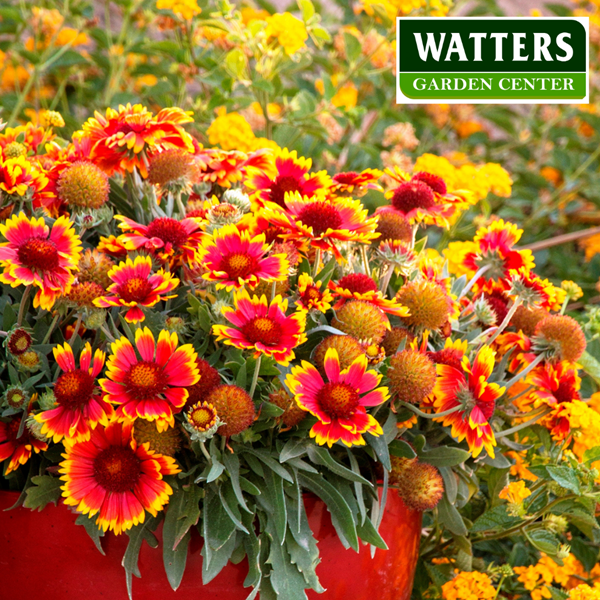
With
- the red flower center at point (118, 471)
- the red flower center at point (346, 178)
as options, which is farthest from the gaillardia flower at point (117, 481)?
the red flower center at point (346, 178)

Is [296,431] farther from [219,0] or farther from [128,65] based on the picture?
[128,65]

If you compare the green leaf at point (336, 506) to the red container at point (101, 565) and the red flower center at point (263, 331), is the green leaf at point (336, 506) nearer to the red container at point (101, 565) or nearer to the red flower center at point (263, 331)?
the red container at point (101, 565)

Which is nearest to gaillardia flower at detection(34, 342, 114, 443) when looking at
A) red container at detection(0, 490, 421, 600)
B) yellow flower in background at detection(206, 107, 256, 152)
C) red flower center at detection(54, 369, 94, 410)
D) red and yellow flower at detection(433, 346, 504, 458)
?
red flower center at detection(54, 369, 94, 410)

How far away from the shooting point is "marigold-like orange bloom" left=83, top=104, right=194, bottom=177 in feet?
2.54

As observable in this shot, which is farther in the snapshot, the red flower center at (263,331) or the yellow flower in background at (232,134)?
the yellow flower in background at (232,134)

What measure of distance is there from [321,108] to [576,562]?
944 millimetres

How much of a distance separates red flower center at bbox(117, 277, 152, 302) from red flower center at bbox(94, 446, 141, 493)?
14 centimetres

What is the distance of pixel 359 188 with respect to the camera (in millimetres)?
849

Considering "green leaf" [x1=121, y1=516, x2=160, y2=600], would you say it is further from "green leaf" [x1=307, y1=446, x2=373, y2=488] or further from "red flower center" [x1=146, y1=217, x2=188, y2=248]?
"red flower center" [x1=146, y1=217, x2=188, y2=248]

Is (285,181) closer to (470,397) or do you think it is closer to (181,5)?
(470,397)

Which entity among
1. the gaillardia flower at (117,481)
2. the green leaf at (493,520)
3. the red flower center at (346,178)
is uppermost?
the red flower center at (346,178)

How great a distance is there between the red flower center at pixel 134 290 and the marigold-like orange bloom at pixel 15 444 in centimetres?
17

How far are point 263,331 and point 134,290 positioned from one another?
123mm

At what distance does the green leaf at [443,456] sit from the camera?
0.73 meters
